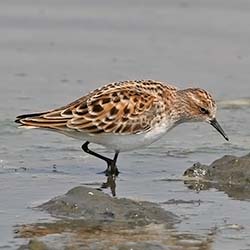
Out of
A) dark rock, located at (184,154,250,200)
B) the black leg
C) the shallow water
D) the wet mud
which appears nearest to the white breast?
the black leg

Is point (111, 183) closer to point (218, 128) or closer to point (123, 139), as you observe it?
point (123, 139)

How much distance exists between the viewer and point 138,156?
34.2 ft

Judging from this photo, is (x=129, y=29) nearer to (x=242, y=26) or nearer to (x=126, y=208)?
(x=242, y=26)

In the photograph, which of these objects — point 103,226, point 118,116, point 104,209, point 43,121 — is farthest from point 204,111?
point 103,226

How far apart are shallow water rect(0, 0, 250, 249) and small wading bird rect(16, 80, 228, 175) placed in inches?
12.0

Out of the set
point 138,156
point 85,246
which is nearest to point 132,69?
point 138,156

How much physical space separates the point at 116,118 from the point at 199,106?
3.00 ft

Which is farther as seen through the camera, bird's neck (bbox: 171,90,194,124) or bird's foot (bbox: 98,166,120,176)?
bird's neck (bbox: 171,90,194,124)

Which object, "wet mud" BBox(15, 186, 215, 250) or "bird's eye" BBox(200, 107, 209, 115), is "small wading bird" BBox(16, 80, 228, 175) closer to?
"bird's eye" BBox(200, 107, 209, 115)

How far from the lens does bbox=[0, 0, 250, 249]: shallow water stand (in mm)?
8836

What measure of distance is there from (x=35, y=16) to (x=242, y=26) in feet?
9.24

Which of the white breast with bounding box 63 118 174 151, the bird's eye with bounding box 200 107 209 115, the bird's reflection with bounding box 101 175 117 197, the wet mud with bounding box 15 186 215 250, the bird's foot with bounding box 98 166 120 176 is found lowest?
the wet mud with bounding box 15 186 215 250

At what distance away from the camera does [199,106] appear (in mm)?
10289

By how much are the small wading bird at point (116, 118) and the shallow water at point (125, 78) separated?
306mm
